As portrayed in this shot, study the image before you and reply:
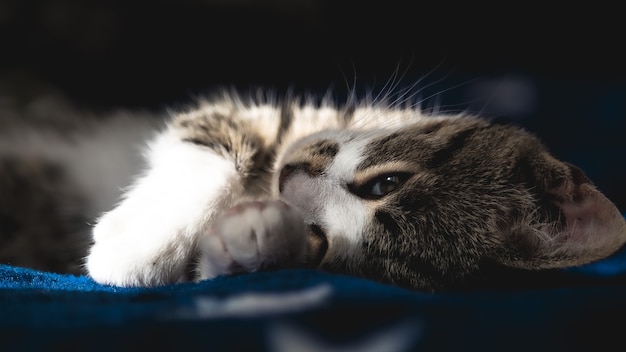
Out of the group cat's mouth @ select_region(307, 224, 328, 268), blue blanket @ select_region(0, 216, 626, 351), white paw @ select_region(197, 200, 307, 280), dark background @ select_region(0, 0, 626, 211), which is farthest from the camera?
dark background @ select_region(0, 0, 626, 211)

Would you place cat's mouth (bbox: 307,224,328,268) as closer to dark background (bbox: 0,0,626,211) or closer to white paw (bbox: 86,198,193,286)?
white paw (bbox: 86,198,193,286)

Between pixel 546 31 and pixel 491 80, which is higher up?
pixel 546 31

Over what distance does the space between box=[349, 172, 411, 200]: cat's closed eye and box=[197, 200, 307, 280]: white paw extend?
15 cm

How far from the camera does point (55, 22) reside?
1.53 meters

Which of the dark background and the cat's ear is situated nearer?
the cat's ear

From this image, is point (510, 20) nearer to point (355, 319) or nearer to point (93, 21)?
point (93, 21)

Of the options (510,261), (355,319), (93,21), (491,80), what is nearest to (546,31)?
(491,80)

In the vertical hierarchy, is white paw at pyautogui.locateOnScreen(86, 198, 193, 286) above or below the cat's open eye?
below

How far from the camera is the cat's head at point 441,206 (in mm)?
→ 804

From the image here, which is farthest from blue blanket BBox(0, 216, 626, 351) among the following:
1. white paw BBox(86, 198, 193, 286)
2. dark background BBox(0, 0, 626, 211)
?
dark background BBox(0, 0, 626, 211)

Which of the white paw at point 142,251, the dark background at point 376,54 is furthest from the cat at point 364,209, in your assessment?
the dark background at point 376,54

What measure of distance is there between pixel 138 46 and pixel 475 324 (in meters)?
1.33

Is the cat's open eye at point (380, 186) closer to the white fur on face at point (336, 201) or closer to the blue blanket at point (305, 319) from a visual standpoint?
the white fur on face at point (336, 201)

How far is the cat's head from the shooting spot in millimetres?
804
